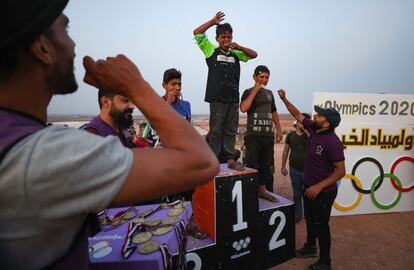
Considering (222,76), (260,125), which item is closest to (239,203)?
(260,125)

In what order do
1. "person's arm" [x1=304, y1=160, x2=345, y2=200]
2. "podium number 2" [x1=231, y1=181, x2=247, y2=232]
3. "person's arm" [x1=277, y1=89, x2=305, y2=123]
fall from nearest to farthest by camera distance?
1. "podium number 2" [x1=231, y1=181, x2=247, y2=232]
2. "person's arm" [x1=304, y1=160, x2=345, y2=200]
3. "person's arm" [x1=277, y1=89, x2=305, y2=123]

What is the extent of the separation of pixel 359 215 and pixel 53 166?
6.63 meters

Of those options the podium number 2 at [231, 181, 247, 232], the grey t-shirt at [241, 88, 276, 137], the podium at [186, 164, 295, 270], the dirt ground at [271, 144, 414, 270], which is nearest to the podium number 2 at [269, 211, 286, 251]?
the podium at [186, 164, 295, 270]

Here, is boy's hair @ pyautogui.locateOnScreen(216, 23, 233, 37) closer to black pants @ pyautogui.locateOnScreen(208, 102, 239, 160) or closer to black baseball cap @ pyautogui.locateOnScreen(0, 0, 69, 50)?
black pants @ pyautogui.locateOnScreen(208, 102, 239, 160)

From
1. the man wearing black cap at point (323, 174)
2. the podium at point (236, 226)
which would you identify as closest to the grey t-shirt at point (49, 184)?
the podium at point (236, 226)

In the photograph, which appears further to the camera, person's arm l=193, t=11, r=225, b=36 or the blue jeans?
the blue jeans

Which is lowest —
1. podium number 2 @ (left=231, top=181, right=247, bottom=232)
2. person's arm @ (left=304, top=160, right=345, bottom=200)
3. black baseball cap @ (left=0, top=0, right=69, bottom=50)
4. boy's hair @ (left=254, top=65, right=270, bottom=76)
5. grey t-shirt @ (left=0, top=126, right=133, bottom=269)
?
podium number 2 @ (left=231, top=181, right=247, bottom=232)

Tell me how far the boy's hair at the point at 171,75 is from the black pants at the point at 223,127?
2.57 feet

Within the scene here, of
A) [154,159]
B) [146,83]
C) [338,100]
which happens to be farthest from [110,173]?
[338,100]

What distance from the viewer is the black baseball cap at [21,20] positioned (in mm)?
656

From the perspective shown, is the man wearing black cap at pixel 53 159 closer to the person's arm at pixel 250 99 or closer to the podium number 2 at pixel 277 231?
the podium number 2 at pixel 277 231

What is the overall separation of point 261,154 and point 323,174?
118 cm

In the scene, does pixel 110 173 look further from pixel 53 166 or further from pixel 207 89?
pixel 207 89

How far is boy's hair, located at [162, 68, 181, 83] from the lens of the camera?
4004mm
